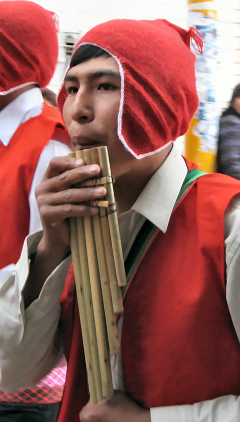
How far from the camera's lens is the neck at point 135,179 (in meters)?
0.98

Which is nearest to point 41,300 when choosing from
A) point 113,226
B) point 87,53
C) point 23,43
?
point 113,226

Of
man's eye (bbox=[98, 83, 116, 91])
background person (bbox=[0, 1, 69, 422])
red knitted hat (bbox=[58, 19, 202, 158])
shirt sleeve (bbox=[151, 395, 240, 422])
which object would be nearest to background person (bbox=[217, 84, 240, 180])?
background person (bbox=[0, 1, 69, 422])

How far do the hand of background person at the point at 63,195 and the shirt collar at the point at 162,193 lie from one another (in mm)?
152

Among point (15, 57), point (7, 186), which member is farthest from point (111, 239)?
point (15, 57)

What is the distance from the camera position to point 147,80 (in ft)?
2.97

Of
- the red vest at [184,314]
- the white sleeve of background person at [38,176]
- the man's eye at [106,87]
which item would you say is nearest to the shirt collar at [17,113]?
the white sleeve of background person at [38,176]

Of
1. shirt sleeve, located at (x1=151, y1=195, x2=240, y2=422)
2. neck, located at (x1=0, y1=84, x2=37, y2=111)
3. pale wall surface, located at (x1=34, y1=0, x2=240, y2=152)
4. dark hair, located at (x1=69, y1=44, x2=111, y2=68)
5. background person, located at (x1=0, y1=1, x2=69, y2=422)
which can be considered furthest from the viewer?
pale wall surface, located at (x1=34, y1=0, x2=240, y2=152)

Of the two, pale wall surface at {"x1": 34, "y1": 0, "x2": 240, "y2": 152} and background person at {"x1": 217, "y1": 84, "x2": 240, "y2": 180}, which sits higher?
pale wall surface at {"x1": 34, "y1": 0, "x2": 240, "y2": 152}

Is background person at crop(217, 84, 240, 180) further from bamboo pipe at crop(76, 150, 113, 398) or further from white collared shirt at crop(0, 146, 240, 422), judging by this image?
bamboo pipe at crop(76, 150, 113, 398)

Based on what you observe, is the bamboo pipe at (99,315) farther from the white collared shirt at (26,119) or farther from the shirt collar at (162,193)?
the white collared shirt at (26,119)

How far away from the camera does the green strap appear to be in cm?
95

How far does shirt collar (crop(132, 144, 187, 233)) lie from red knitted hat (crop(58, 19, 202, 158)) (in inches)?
2.9

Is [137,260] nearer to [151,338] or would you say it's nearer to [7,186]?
[151,338]

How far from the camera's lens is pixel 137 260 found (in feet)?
3.11
